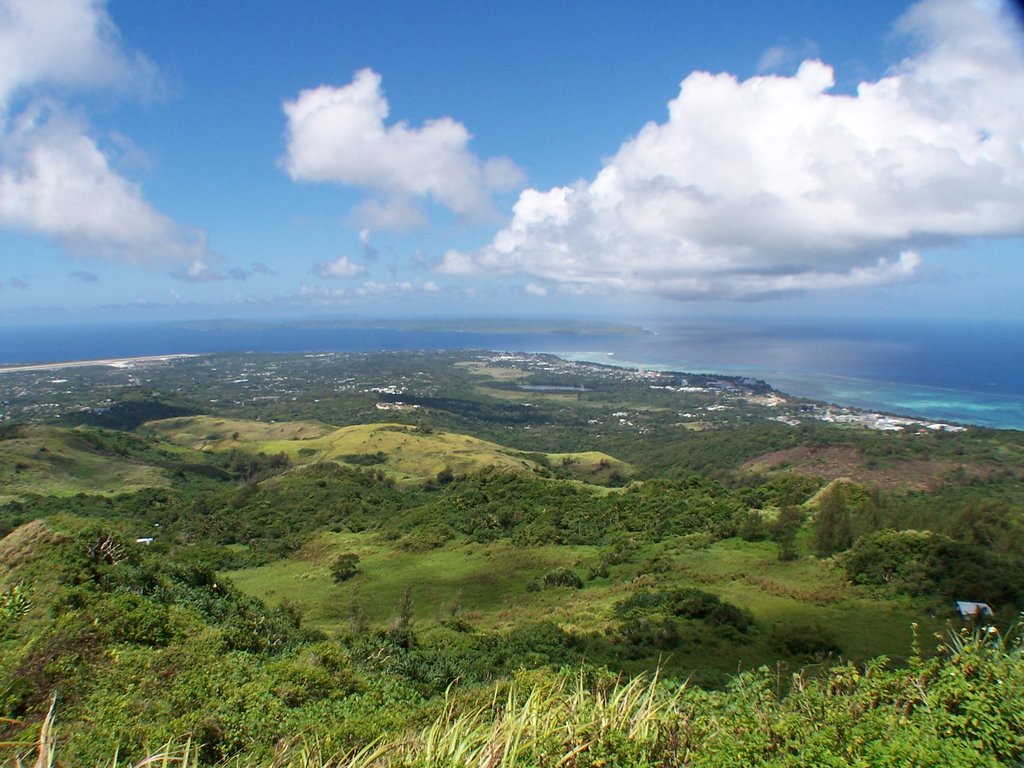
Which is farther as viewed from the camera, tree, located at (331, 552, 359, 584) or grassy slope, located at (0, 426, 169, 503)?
grassy slope, located at (0, 426, 169, 503)

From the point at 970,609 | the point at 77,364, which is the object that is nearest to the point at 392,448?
the point at 970,609

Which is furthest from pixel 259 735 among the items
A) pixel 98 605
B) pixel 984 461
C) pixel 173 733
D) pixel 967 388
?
pixel 967 388

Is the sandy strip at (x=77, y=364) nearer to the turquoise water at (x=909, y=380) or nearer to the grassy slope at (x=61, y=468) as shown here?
the grassy slope at (x=61, y=468)

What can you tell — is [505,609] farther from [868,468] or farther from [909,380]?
[909,380]

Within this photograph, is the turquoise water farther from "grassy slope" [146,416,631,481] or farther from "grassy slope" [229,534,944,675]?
"grassy slope" [229,534,944,675]

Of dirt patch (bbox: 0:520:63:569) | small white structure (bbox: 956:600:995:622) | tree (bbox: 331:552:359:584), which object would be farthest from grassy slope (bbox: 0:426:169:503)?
small white structure (bbox: 956:600:995:622)

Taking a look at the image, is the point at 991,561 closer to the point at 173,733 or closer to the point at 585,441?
the point at 173,733

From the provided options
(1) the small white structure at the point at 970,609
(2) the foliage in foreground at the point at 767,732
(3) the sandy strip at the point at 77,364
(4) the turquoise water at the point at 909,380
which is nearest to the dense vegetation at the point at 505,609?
(2) the foliage in foreground at the point at 767,732

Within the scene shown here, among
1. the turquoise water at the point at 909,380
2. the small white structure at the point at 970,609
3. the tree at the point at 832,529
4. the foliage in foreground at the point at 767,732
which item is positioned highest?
the foliage in foreground at the point at 767,732
